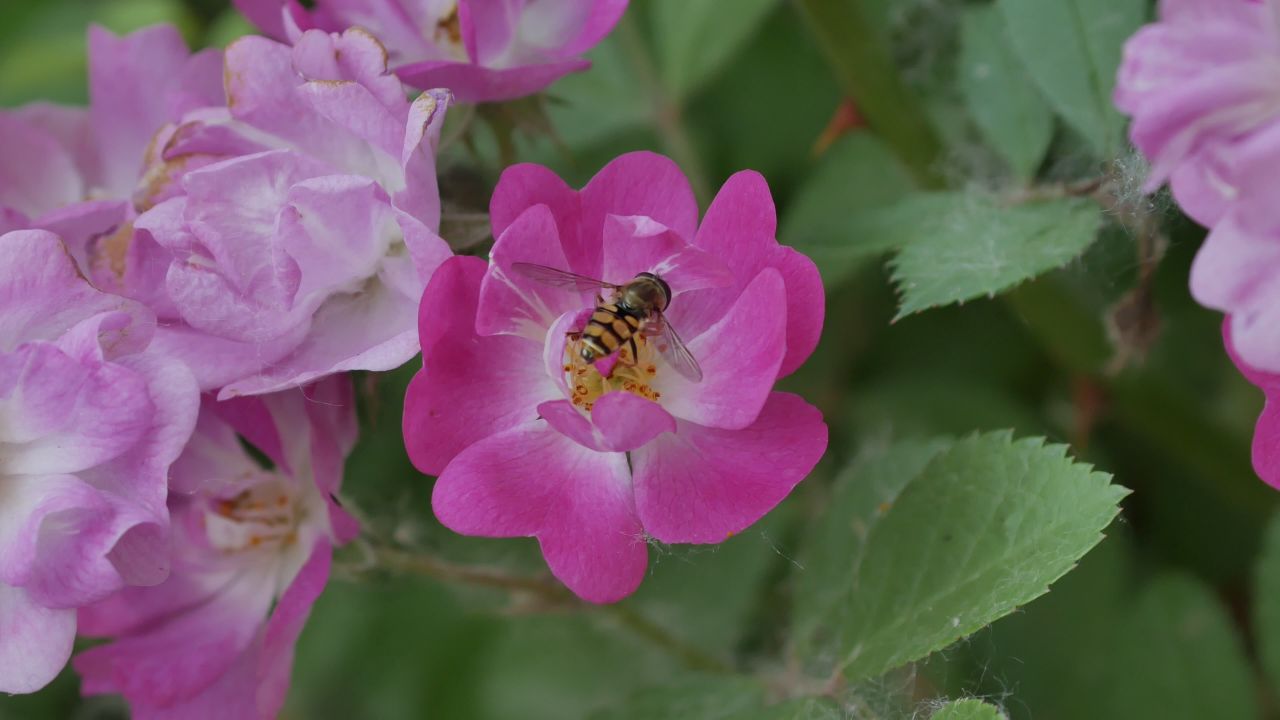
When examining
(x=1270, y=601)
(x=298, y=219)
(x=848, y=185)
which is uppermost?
(x=298, y=219)

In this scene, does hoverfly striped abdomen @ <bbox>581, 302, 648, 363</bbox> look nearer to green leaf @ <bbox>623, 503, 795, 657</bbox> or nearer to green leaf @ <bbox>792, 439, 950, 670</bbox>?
green leaf @ <bbox>792, 439, 950, 670</bbox>

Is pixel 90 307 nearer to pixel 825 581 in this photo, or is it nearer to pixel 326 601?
pixel 825 581

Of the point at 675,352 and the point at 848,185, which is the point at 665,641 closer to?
the point at 675,352

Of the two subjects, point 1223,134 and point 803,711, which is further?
point 803,711

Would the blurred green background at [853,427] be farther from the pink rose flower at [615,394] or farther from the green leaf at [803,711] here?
the pink rose flower at [615,394]

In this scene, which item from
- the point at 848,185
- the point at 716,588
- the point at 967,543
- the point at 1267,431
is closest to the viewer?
the point at 1267,431

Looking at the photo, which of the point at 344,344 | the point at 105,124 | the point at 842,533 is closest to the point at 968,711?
the point at 842,533

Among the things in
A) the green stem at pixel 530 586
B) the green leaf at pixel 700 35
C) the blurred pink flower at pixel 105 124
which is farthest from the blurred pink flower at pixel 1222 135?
the green leaf at pixel 700 35

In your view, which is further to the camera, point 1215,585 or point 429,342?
point 1215,585

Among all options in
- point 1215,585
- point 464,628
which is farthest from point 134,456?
point 1215,585
